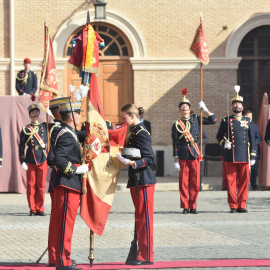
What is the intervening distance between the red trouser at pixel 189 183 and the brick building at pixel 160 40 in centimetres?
823

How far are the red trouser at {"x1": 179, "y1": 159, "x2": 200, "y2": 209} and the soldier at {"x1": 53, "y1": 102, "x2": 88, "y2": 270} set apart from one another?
567 centimetres

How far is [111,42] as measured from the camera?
22.5m

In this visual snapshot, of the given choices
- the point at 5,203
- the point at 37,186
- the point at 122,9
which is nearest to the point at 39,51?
the point at 122,9

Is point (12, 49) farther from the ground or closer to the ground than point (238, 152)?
farther from the ground

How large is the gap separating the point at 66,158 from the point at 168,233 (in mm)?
3311

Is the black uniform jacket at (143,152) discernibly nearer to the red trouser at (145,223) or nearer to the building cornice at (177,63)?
the red trouser at (145,223)

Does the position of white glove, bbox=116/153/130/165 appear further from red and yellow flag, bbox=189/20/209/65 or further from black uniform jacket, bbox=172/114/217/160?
red and yellow flag, bbox=189/20/209/65

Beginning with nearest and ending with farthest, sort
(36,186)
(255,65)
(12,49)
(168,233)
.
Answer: (168,233) → (36,186) → (12,49) → (255,65)

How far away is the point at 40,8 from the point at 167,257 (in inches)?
565

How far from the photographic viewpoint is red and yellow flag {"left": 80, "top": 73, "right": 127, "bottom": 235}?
835 centimetres

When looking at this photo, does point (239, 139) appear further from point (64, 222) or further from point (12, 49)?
point (12, 49)

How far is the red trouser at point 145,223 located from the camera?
→ 844cm

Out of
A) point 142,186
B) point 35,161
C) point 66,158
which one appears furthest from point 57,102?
point 35,161

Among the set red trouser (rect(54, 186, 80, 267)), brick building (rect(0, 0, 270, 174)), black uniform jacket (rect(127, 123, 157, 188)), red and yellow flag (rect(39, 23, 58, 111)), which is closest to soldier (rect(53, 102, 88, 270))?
red trouser (rect(54, 186, 80, 267))
